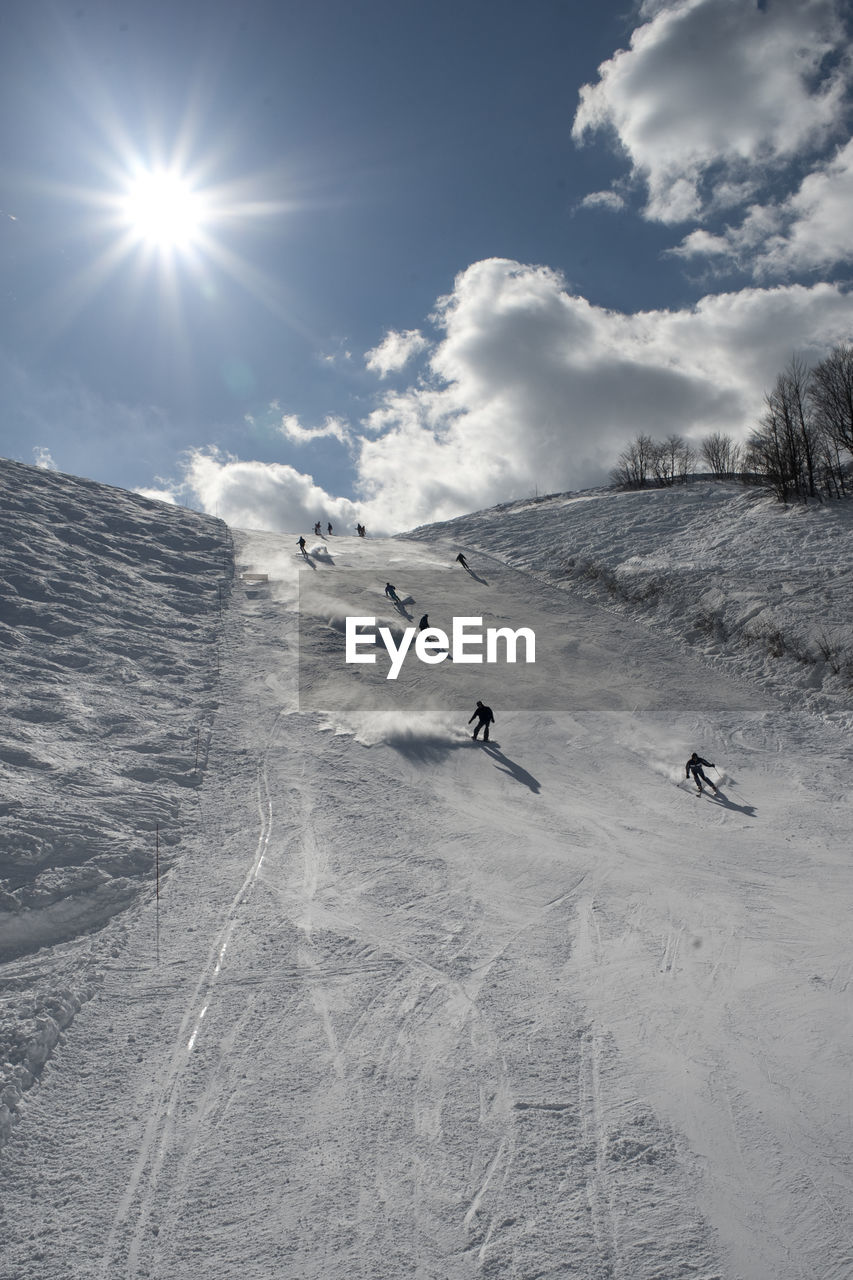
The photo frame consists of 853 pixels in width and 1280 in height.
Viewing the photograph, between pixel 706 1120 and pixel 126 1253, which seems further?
pixel 706 1120

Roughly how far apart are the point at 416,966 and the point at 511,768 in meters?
9.19

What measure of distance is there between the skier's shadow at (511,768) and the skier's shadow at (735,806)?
4.73m

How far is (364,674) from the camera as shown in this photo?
82.5 feet

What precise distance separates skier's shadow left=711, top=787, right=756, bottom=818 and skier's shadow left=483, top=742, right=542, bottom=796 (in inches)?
186

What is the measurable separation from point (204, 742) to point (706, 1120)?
1507 centimetres

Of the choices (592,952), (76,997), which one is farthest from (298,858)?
(592,952)

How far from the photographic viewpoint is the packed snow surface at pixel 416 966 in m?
6.60

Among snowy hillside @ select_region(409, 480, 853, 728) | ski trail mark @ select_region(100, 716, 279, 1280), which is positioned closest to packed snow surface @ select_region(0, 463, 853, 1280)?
ski trail mark @ select_region(100, 716, 279, 1280)

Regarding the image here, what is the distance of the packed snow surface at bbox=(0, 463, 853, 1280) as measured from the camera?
660cm

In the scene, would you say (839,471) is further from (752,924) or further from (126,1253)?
(126,1253)

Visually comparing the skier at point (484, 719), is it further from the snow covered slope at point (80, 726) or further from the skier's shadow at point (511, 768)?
the snow covered slope at point (80, 726)

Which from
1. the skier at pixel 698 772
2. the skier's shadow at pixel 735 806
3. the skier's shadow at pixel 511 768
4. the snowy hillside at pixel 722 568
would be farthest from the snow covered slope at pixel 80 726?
the snowy hillside at pixel 722 568

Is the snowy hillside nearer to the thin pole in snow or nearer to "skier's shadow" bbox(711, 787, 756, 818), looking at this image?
"skier's shadow" bbox(711, 787, 756, 818)

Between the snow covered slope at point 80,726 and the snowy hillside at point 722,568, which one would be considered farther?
the snowy hillside at point 722,568
